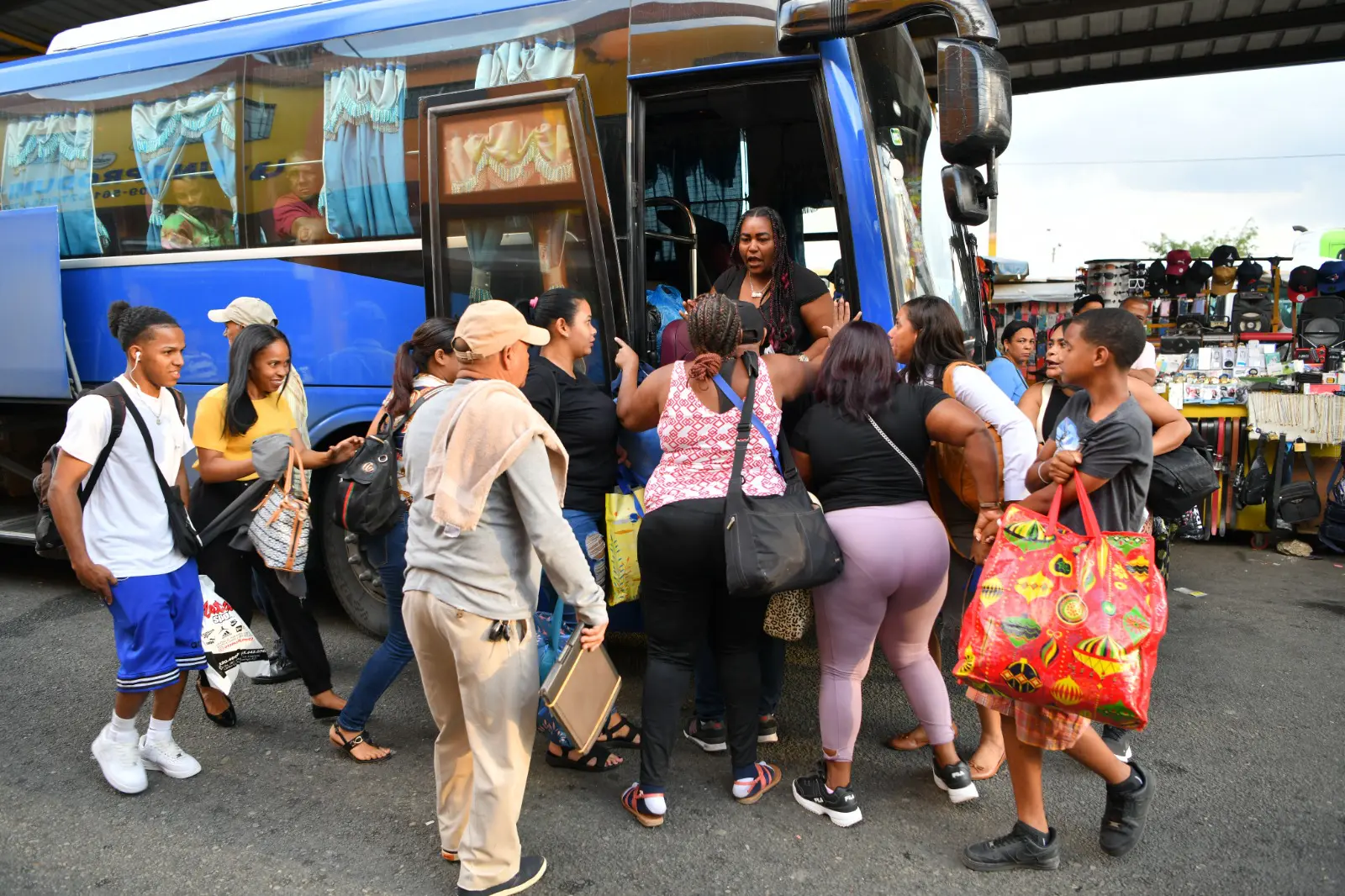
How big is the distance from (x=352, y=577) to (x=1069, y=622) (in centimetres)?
380

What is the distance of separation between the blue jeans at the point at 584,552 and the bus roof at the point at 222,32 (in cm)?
232

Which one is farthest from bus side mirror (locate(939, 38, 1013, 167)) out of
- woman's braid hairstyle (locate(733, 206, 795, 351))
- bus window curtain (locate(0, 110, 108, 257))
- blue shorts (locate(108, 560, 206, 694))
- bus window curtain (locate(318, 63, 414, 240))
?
bus window curtain (locate(0, 110, 108, 257))

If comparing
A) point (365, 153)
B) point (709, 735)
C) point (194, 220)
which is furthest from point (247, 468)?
point (709, 735)

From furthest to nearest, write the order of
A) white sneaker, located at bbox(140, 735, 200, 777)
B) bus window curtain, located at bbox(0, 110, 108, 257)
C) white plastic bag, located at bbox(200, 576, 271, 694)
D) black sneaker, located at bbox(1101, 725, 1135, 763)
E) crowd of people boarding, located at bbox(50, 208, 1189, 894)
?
bus window curtain, located at bbox(0, 110, 108, 257)
white plastic bag, located at bbox(200, 576, 271, 694)
white sneaker, located at bbox(140, 735, 200, 777)
black sneaker, located at bbox(1101, 725, 1135, 763)
crowd of people boarding, located at bbox(50, 208, 1189, 894)

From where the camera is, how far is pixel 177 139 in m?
5.32

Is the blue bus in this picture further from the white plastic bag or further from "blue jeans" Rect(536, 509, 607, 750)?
the white plastic bag

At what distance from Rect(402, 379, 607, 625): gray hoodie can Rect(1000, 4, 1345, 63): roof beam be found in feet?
26.0

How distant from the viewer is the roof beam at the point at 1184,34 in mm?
9180

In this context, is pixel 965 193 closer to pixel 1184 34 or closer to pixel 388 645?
pixel 388 645

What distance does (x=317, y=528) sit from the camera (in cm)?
536

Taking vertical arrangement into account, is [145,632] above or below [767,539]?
below

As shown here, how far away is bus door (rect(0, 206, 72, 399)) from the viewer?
5488mm

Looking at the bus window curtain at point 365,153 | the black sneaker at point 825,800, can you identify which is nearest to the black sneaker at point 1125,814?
the black sneaker at point 825,800

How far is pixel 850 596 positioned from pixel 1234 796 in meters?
1.59
